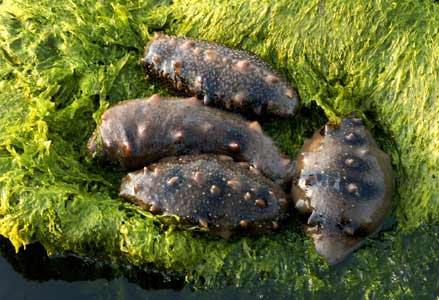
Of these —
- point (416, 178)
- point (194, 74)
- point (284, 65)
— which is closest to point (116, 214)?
point (194, 74)

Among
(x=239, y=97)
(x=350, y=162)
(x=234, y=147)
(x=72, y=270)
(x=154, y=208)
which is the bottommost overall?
(x=72, y=270)

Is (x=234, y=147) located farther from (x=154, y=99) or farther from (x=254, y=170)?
(x=154, y=99)

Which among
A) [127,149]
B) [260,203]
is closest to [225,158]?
[260,203]

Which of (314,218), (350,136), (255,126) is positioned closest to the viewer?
(314,218)

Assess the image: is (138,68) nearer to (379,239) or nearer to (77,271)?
(77,271)

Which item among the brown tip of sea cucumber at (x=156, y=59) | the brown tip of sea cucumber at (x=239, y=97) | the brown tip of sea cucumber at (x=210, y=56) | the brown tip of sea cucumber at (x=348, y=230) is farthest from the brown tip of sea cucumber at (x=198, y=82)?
the brown tip of sea cucumber at (x=348, y=230)

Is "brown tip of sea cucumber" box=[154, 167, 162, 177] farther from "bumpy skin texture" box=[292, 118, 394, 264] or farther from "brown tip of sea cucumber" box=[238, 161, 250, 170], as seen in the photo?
"bumpy skin texture" box=[292, 118, 394, 264]
